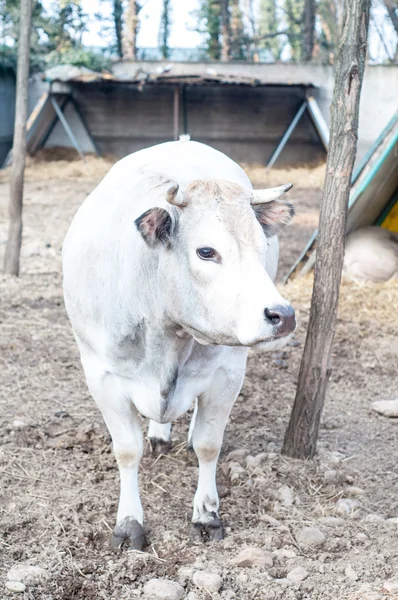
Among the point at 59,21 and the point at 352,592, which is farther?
the point at 59,21

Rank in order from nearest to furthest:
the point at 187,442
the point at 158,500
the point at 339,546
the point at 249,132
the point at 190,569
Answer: the point at 190,569
the point at 339,546
the point at 158,500
the point at 187,442
the point at 249,132

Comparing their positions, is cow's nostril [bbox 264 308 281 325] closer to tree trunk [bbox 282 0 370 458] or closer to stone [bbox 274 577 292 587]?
stone [bbox 274 577 292 587]

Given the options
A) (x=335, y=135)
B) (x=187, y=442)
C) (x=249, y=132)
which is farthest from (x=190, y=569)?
(x=249, y=132)

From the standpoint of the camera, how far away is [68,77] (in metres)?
16.8

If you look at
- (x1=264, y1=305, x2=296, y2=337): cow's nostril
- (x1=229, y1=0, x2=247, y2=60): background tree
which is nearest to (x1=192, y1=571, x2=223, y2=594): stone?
(x1=264, y1=305, x2=296, y2=337): cow's nostril

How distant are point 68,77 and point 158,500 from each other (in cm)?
1441

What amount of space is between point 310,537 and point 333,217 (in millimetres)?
1608

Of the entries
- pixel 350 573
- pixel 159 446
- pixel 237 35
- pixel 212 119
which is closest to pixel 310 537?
pixel 350 573

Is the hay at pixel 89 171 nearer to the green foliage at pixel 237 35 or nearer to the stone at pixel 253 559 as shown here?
the green foliage at pixel 237 35

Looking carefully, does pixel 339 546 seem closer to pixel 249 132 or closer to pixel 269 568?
pixel 269 568

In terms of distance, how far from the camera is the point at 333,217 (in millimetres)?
4023

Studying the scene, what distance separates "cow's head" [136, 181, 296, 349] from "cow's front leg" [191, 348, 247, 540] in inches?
19.9

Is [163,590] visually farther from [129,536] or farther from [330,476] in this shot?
[330,476]

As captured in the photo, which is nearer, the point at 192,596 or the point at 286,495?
the point at 192,596
